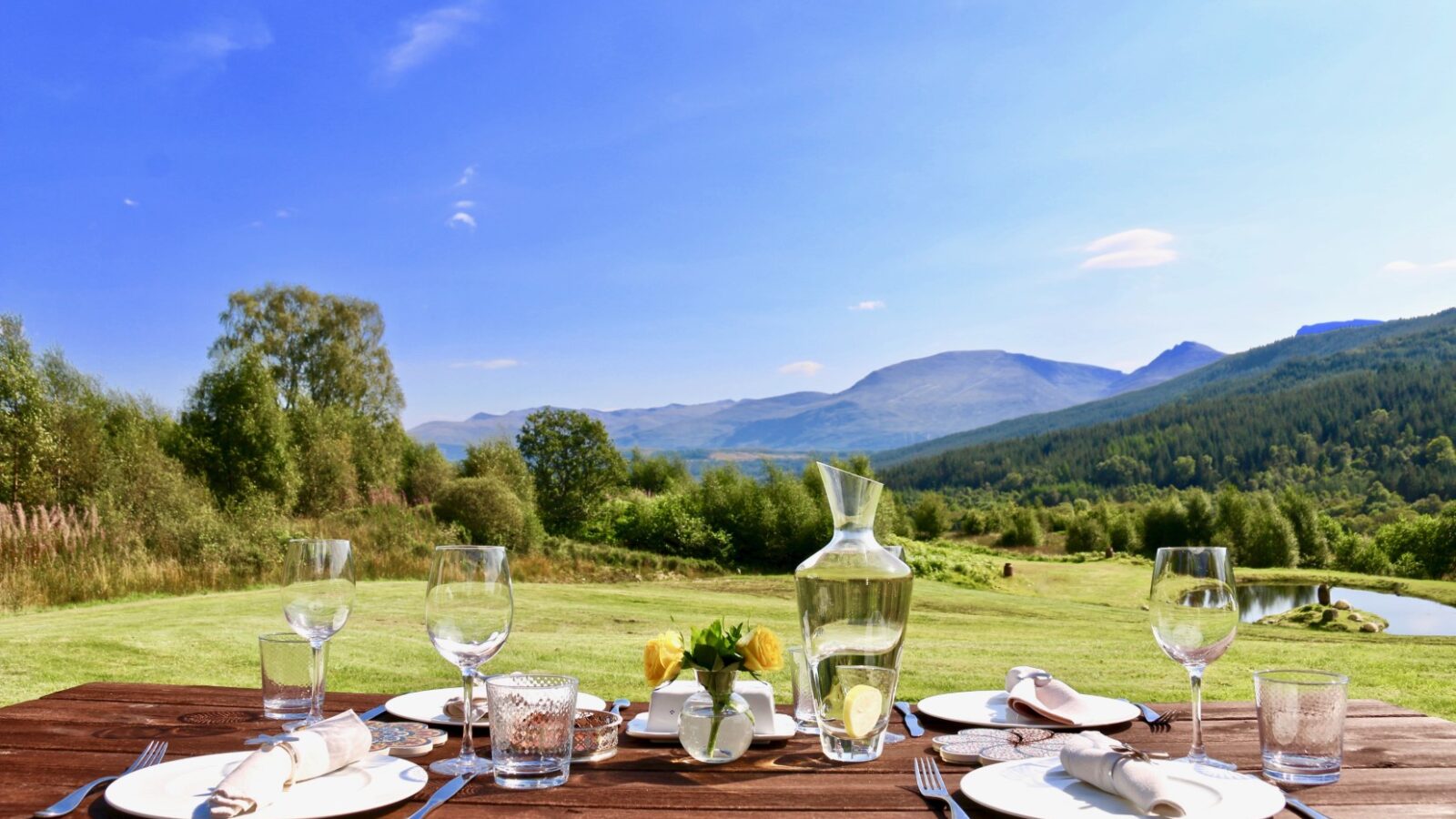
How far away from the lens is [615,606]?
1159cm

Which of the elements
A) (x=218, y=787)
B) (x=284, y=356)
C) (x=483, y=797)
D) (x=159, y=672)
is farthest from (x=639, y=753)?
(x=284, y=356)

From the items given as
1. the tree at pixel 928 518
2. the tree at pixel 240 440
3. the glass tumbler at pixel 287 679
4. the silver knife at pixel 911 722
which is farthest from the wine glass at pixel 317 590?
the tree at pixel 928 518

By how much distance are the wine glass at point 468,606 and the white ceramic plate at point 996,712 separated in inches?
35.0

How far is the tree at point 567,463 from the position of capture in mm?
21609

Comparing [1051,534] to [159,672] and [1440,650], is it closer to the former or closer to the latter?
[1440,650]

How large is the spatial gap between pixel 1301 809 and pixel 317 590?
5.45 feet

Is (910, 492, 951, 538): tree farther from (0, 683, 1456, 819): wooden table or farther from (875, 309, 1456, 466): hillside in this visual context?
(875, 309, 1456, 466): hillside

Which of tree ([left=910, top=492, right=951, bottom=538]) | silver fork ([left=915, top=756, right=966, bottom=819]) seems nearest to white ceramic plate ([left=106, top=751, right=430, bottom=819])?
silver fork ([left=915, top=756, right=966, bottom=819])

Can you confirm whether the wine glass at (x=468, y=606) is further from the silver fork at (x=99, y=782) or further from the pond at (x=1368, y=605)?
the pond at (x=1368, y=605)

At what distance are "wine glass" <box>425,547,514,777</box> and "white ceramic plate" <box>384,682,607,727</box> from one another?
280 millimetres

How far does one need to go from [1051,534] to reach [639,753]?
31817 mm

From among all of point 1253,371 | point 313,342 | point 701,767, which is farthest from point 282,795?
point 1253,371

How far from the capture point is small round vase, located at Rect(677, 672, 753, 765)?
1.63 metres

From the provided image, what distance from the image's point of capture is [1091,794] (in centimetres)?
147
